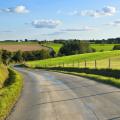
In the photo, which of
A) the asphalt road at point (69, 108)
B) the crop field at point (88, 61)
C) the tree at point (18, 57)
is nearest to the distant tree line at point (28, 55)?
the tree at point (18, 57)

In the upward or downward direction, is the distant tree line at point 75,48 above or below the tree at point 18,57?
above


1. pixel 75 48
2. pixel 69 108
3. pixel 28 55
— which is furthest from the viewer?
pixel 75 48

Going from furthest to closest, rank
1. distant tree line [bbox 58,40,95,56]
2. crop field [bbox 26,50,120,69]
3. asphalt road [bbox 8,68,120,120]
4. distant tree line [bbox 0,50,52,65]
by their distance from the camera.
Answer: distant tree line [bbox 58,40,95,56], distant tree line [bbox 0,50,52,65], crop field [bbox 26,50,120,69], asphalt road [bbox 8,68,120,120]

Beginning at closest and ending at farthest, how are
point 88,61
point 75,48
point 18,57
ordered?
point 88,61, point 18,57, point 75,48

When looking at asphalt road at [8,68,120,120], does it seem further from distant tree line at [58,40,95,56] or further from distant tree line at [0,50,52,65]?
distant tree line at [58,40,95,56]

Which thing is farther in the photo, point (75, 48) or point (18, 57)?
point (75, 48)

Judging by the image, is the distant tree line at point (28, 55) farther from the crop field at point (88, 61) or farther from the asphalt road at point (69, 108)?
the asphalt road at point (69, 108)

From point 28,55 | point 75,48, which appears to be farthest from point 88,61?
point 75,48

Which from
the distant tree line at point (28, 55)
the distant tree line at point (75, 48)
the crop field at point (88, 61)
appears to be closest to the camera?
the crop field at point (88, 61)

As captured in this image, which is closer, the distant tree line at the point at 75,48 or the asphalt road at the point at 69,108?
the asphalt road at the point at 69,108

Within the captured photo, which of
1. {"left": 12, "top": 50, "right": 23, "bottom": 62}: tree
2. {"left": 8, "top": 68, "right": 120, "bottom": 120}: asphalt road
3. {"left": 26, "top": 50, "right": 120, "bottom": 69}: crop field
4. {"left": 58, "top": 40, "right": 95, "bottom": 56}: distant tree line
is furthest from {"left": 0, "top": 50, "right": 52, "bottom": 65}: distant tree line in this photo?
{"left": 8, "top": 68, "right": 120, "bottom": 120}: asphalt road

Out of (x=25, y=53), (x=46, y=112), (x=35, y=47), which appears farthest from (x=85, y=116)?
(x=35, y=47)

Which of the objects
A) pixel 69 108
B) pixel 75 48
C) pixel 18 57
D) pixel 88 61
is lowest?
pixel 18 57

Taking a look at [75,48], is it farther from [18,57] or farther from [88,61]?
[88,61]
